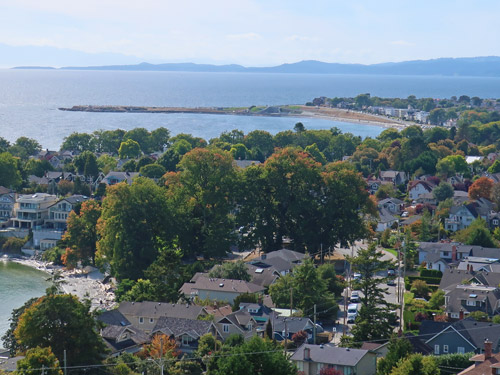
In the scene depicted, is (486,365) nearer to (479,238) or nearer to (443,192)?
(479,238)

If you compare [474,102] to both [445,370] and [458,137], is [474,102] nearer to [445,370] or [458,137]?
[458,137]

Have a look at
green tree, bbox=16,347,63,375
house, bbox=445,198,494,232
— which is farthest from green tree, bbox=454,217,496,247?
green tree, bbox=16,347,63,375

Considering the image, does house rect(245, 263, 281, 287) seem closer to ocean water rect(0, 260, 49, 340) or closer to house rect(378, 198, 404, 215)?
ocean water rect(0, 260, 49, 340)

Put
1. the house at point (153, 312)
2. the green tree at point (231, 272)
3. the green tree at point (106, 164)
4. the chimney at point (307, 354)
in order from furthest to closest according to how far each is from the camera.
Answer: the green tree at point (106, 164), the green tree at point (231, 272), the house at point (153, 312), the chimney at point (307, 354)

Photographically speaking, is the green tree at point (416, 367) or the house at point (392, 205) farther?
the house at point (392, 205)

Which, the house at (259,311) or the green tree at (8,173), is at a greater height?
the green tree at (8,173)

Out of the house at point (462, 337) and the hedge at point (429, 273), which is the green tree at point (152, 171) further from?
the house at point (462, 337)

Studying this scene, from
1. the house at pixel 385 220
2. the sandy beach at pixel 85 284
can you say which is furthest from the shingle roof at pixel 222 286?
the house at pixel 385 220
